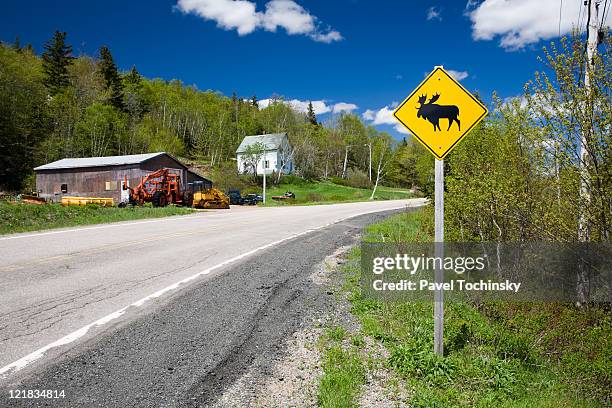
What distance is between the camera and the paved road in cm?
453

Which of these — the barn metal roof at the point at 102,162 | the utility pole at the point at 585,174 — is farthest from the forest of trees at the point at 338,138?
the barn metal roof at the point at 102,162

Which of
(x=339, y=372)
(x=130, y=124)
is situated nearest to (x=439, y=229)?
(x=339, y=372)

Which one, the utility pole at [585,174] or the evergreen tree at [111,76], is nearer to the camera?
the utility pole at [585,174]

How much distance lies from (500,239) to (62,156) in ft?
180

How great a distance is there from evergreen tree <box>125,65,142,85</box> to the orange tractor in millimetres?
55560

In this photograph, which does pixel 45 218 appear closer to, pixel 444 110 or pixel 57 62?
pixel 444 110

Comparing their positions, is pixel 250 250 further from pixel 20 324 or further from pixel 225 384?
pixel 225 384

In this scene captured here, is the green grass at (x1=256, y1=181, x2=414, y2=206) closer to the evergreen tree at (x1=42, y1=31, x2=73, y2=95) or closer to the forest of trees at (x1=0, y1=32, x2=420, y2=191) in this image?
the forest of trees at (x1=0, y1=32, x2=420, y2=191)

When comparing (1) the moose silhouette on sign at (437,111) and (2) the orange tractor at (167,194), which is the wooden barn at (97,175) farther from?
(1) the moose silhouette on sign at (437,111)

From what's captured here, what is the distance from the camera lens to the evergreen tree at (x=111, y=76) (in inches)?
2704

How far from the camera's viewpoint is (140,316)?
→ 532cm

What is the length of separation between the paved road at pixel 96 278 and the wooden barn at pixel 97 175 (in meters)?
24.3

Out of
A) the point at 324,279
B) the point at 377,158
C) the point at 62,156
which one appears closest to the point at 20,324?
the point at 324,279

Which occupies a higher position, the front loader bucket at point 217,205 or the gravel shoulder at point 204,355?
the front loader bucket at point 217,205
